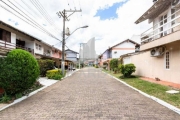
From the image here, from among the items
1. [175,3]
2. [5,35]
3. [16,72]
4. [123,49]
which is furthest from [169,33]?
[123,49]

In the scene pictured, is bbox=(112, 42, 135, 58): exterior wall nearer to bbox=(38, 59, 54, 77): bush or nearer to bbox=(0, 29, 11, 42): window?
bbox=(38, 59, 54, 77): bush

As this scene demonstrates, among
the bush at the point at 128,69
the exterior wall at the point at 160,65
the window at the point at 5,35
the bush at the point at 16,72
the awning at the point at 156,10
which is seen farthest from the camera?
the bush at the point at 128,69

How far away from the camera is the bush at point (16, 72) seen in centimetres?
855

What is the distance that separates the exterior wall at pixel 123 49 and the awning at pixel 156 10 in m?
27.8

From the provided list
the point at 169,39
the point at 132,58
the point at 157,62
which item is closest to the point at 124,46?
the point at 132,58

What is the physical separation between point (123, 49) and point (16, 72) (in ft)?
128

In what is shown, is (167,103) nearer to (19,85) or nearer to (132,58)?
(19,85)

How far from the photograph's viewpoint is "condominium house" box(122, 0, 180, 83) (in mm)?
11779

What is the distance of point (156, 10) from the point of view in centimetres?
1439

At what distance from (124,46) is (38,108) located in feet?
132

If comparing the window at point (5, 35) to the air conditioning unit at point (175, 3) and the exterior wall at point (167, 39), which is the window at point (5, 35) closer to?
the exterior wall at point (167, 39)

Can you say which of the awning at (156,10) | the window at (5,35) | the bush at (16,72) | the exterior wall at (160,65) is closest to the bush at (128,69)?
the exterior wall at (160,65)

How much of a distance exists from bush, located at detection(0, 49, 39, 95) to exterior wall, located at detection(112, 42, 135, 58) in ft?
124

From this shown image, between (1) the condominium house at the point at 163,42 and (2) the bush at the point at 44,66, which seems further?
(2) the bush at the point at 44,66
